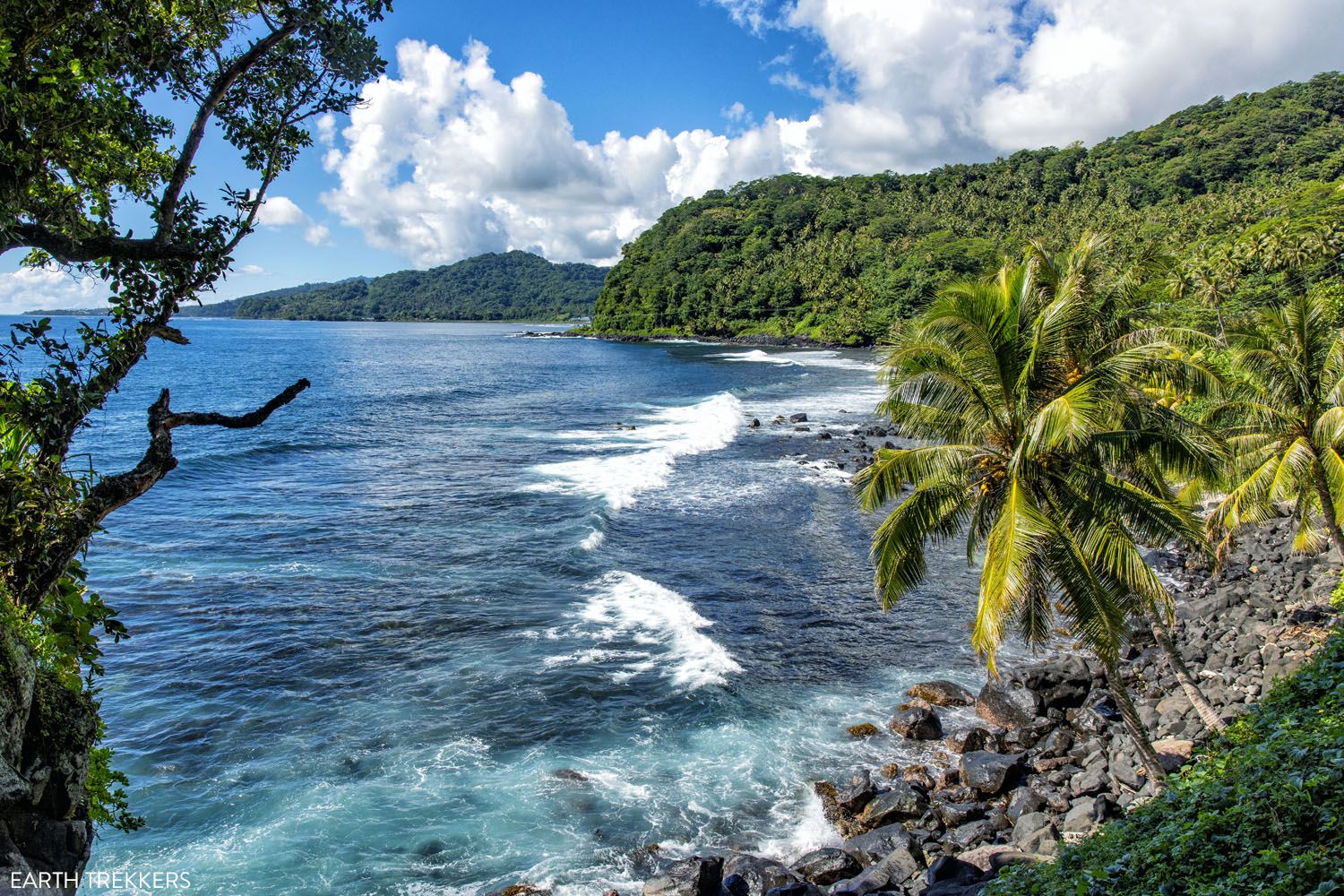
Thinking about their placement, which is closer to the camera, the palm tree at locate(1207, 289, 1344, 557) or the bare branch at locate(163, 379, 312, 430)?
the bare branch at locate(163, 379, 312, 430)

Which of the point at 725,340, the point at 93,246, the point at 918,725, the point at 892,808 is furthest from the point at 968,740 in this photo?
the point at 725,340

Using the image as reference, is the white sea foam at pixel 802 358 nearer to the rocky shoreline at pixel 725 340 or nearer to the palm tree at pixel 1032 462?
the rocky shoreline at pixel 725 340

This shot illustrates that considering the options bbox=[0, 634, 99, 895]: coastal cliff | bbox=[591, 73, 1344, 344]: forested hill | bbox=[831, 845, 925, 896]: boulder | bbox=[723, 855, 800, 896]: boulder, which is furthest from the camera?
bbox=[591, 73, 1344, 344]: forested hill

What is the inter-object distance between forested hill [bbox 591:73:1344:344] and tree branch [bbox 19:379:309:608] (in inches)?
3567

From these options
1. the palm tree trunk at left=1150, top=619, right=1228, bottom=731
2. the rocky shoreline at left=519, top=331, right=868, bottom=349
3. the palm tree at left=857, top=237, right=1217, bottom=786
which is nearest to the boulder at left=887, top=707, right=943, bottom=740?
the palm tree trunk at left=1150, top=619, right=1228, bottom=731

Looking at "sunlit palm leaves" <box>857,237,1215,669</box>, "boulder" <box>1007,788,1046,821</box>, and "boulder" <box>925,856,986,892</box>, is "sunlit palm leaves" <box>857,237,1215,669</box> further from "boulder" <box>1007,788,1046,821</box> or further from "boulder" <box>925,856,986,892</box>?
"boulder" <box>1007,788,1046,821</box>

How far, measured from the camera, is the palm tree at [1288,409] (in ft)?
46.1

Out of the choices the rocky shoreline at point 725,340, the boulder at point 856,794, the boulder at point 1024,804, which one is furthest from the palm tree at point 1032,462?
the rocky shoreline at point 725,340

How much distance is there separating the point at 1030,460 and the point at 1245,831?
16.8ft

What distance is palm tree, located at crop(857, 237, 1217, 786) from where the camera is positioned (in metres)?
9.52

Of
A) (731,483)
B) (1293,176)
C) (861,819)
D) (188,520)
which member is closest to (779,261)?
(1293,176)

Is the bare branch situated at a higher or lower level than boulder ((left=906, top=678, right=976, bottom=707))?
higher

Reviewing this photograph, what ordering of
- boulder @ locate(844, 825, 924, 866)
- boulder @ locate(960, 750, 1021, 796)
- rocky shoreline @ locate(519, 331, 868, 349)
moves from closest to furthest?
boulder @ locate(844, 825, 924, 866), boulder @ locate(960, 750, 1021, 796), rocky shoreline @ locate(519, 331, 868, 349)

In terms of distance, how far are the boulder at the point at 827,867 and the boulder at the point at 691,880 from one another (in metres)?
1.29
